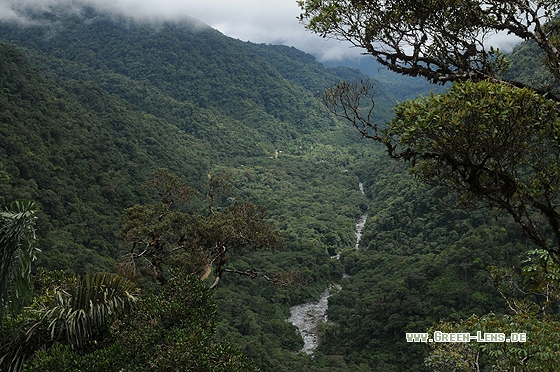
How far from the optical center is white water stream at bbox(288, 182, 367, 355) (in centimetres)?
3272

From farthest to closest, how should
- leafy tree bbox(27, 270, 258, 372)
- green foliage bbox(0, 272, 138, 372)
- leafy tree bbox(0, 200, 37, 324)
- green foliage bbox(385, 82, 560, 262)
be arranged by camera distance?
green foliage bbox(0, 272, 138, 372)
leafy tree bbox(27, 270, 258, 372)
leafy tree bbox(0, 200, 37, 324)
green foliage bbox(385, 82, 560, 262)

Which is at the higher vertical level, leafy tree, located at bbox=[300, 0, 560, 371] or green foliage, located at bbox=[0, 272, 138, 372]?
leafy tree, located at bbox=[300, 0, 560, 371]

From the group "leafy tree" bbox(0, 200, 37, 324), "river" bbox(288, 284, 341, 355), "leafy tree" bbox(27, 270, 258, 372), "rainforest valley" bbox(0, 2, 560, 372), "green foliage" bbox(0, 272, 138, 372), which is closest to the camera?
"leafy tree" bbox(0, 200, 37, 324)

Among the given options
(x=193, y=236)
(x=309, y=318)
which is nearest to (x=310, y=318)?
(x=309, y=318)

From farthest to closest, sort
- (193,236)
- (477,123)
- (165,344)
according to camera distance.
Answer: (193,236) → (165,344) → (477,123)

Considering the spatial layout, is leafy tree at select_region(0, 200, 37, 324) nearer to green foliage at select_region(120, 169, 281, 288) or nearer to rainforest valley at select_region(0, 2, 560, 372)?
rainforest valley at select_region(0, 2, 560, 372)

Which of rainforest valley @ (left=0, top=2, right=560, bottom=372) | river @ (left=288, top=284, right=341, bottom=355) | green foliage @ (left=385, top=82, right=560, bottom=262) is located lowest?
river @ (left=288, top=284, right=341, bottom=355)

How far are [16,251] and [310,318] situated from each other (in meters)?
33.7

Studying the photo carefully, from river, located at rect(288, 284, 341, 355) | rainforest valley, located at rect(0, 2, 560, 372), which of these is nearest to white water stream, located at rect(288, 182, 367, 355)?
river, located at rect(288, 284, 341, 355)

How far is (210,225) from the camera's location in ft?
34.3

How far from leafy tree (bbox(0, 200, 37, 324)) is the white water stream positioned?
1115 inches

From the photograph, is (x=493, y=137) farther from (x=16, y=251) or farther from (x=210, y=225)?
(x=210, y=225)

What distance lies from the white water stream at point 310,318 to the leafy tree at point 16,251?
92.9 ft

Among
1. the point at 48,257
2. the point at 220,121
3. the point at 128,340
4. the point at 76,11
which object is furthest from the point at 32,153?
the point at 76,11
